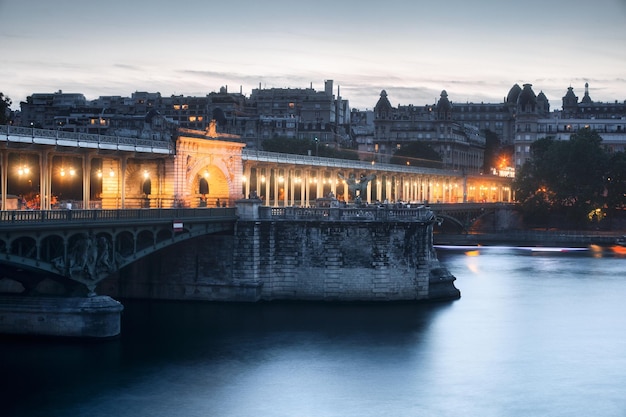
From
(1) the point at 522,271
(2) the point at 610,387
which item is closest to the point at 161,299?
(2) the point at 610,387

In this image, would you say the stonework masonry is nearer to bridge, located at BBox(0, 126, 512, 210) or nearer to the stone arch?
bridge, located at BBox(0, 126, 512, 210)

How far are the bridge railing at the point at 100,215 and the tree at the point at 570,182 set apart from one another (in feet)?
284

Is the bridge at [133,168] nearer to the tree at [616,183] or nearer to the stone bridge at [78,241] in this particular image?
the stone bridge at [78,241]

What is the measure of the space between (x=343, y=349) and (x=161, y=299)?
53.2 ft

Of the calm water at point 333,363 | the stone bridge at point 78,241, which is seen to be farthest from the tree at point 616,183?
the stone bridge at point 78,241

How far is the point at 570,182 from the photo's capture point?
465 feet

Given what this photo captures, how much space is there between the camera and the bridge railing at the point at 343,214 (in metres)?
65.4

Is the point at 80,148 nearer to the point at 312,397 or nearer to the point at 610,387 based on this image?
the point at 312,397

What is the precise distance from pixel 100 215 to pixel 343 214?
18908mm

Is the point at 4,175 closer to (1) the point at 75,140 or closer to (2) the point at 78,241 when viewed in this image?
(1) the point at 75,140

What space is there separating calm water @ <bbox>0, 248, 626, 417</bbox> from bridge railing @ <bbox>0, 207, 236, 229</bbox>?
5811 millimetres

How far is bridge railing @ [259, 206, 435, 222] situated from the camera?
65.4 metres

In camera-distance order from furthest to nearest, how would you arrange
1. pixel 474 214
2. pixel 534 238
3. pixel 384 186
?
pixel 384 186 < pixel 474 214 < pixel 534 238

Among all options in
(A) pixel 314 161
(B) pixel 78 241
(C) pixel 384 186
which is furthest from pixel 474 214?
(B) pixel 78 241
